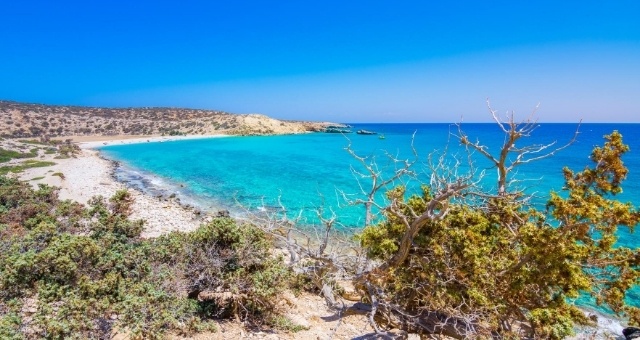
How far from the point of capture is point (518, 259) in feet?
20.6

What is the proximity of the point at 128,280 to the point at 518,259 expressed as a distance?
775 centimetres

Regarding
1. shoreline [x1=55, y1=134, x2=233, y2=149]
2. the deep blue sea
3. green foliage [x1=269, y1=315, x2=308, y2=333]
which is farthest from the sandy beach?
shoreline [x1=55, y1=134, x2=233, y2=149]

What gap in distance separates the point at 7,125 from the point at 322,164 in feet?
225

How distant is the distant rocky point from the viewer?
77875mm

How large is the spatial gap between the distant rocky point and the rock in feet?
279

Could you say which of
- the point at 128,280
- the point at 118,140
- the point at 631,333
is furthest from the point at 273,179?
the point at 118,140

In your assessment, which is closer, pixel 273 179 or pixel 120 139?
pixel 273 179

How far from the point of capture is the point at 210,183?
3522cm

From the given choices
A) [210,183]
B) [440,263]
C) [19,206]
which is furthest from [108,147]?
[440,263]

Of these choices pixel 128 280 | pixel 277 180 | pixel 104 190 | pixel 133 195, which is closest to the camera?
pixel 128 280

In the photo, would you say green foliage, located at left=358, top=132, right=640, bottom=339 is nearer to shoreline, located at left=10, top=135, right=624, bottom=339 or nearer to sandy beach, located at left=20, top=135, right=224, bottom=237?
shoreline, located at left=10, top=135, right=624, bottom=339

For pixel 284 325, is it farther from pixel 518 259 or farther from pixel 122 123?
pixel 122 123

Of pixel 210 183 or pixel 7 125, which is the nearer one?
pixel 210 183

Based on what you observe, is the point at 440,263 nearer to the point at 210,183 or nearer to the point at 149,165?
the point at 210,183
